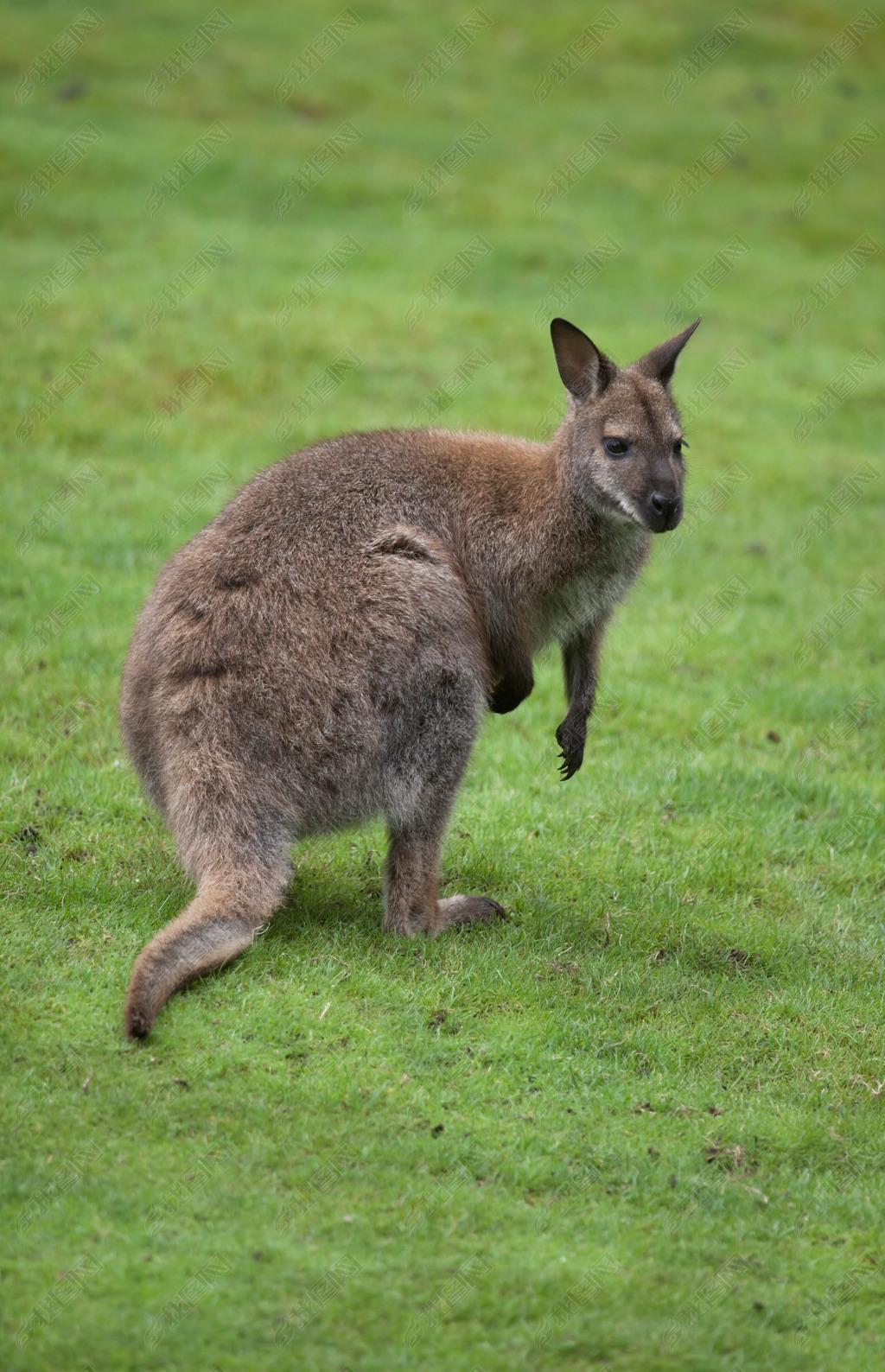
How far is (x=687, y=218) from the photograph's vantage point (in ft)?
53.9

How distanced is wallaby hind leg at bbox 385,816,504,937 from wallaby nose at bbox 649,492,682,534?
136cm

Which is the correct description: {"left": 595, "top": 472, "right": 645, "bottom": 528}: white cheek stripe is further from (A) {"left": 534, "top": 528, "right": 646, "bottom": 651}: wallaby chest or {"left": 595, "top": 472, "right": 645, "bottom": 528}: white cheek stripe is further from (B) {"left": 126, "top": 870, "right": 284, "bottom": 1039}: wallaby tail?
(B) {"left": 126, "top": 870, "right": 284, "bottom": 1039}: wallaby tail

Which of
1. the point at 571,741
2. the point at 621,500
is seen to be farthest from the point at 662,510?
the point at 571,741

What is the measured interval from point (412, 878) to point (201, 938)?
3.08 feet

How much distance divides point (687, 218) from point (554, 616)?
12229mm

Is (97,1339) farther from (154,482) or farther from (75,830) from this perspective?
(154,482)

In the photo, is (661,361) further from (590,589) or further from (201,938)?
(201,938)

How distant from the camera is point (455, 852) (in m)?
5.95

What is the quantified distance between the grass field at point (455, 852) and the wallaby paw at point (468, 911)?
4.1 inches

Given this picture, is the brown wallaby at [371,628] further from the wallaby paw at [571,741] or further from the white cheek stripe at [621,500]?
the wallaby paw at [571,741]

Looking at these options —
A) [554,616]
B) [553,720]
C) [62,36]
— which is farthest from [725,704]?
[62,36]

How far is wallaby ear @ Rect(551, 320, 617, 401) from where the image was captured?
5.45 meters

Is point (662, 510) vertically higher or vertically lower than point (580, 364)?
lower

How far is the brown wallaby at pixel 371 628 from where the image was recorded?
15.4ft
